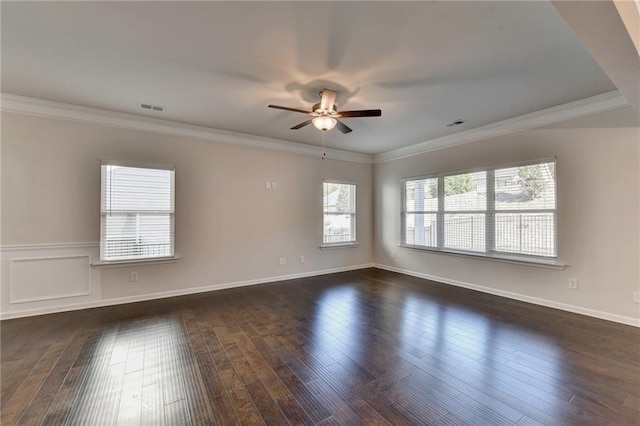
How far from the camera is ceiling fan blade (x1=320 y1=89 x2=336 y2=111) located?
10.1ft

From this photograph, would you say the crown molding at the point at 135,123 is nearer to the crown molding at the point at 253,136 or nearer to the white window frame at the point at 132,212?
the crown molding at the point at 253,136

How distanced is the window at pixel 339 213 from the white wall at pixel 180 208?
0.18 m

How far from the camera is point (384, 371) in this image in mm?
2293

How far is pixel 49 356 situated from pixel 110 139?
286 centimetres

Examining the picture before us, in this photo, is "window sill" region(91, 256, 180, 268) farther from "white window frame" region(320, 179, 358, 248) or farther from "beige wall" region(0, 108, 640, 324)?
"white window frame" region(320, 179, 358, 248)

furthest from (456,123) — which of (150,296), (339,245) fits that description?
(150,296)

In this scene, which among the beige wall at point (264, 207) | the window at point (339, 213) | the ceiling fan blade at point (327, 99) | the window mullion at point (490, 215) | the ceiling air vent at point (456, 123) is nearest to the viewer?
the ceiling fan blade at point (327, 99)

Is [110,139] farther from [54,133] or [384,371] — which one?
[384,371]

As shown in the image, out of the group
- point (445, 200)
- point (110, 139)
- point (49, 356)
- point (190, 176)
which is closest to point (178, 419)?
point (49, 356)

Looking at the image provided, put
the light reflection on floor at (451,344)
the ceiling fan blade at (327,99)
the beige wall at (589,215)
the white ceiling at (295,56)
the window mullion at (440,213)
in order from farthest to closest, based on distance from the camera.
Result: the window mullion at (440,213) → the beige wall at (589,215) → the ceiling fan blade at (327,99) → the light reflection on floor at (451,344) → the white ceiling at (295,56)

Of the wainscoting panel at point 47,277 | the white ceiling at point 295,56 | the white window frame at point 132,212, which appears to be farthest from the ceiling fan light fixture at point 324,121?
the wainscoting panel at point 47,277

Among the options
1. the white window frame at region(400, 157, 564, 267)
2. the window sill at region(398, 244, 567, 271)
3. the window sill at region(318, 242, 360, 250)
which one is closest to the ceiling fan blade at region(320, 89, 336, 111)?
the white window frame at region(400, 157, 564, 267)

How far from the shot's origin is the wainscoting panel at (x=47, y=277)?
343 cm

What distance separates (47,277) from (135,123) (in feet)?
7.85
